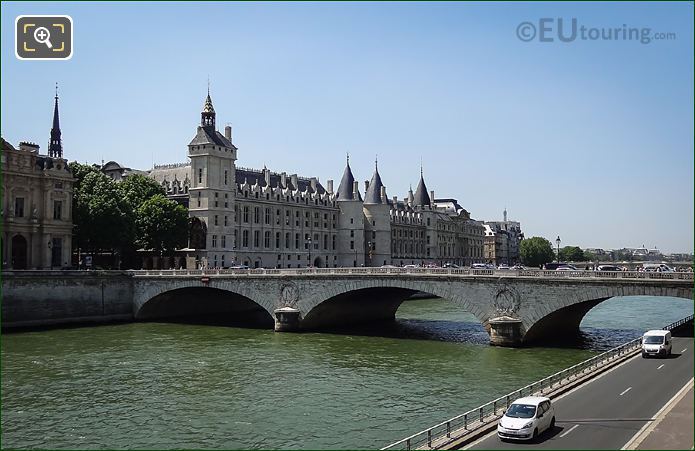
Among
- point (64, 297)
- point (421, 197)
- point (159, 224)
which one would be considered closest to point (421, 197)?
point (421, 197)

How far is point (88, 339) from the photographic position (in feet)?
206

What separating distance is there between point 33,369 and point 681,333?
51.0 metres

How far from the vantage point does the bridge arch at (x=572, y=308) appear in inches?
1921

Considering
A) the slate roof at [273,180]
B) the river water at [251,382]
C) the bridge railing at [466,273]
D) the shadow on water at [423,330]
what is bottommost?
the river water at [251,382]

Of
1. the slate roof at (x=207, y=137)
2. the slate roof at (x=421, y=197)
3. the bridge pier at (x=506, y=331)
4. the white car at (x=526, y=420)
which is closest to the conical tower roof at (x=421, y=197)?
the slate roof at (x=421, y=197)

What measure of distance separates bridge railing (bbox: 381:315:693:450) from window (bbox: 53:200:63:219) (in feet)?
221

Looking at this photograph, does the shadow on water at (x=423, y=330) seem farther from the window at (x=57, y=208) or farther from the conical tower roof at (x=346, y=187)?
the conical tower roof at (x=346, y=187)

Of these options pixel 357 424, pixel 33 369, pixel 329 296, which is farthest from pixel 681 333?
pixel 33 369

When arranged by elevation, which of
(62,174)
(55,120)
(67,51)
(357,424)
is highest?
(55,120)

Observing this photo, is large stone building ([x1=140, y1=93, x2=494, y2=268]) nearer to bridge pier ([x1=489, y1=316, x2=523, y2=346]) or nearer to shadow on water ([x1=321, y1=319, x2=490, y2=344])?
shadow on water ([x1=321, y1=319, x2=490, y2=344])

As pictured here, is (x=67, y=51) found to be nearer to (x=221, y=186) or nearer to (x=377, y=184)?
(x=221, y=186)

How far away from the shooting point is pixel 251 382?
43062 mm

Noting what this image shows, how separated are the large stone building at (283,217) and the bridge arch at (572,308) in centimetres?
4087

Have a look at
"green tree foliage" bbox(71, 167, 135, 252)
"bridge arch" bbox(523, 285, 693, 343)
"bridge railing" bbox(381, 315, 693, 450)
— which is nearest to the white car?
"bridge railing" bbox(381, 315, 693, 450)
